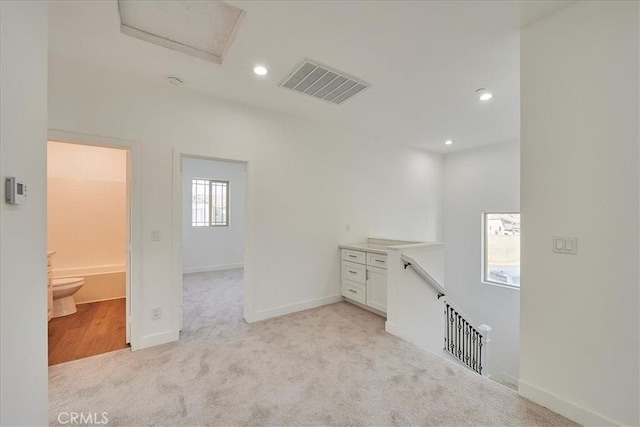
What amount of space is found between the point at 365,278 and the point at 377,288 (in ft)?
0.78

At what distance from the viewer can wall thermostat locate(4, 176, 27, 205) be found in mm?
979

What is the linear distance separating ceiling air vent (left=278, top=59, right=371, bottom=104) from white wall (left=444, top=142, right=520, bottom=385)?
12.1ft

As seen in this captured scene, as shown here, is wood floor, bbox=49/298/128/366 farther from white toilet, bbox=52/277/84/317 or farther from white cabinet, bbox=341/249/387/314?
white cabinet, bbox=341/249/387/314

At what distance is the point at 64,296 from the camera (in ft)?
11.4

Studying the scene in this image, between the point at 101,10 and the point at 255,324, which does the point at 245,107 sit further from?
the point at 255,324

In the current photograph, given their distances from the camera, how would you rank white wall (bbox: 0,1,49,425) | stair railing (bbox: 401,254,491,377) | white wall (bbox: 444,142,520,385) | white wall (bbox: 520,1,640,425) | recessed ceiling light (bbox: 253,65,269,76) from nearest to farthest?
white wall (bbox: 0,1,49,425) < white wall (bbox: 520,1,640,425) < recessed ceiling light (bbox: 253,65,269,76) < stair railing (bbox: 401,254,491,377) < white wall (bbox: 444,142,520,385)

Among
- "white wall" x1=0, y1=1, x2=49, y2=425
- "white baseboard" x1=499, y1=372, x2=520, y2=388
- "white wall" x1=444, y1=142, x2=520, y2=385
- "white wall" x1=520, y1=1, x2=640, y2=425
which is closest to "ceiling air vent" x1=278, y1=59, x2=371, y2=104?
"white wall" x1=520, y1=1, x2=640, y2=425

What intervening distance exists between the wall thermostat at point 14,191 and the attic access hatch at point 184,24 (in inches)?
59.1

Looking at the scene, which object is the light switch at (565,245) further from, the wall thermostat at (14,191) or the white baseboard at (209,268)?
the white baseboard at (209,268)

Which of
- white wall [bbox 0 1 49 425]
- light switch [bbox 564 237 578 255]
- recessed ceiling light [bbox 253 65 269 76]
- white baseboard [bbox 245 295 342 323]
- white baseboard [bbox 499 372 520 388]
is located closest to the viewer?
white wall [bbox 0 1 49 425]

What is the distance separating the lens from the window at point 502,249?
16.7ft

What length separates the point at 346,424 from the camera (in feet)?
5.55

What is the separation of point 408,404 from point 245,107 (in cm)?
338

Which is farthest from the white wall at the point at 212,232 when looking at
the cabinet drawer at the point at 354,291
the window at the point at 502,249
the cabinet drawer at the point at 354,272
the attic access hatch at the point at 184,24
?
the window at the point at 502,249
